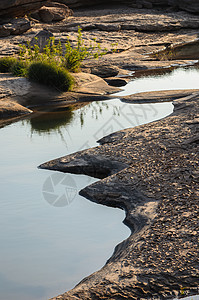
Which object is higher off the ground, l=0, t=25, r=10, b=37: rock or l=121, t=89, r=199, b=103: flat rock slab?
l=0, t=25, r=10, b=37: rock

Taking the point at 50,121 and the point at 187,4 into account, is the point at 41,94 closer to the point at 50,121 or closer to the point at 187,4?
the point at 50,121

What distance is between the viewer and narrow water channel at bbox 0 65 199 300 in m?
3.87

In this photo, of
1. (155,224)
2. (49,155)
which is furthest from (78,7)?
(155,224)

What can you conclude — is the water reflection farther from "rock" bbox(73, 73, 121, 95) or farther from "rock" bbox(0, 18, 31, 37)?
"rock" bbox(0, 18, 31, 37)

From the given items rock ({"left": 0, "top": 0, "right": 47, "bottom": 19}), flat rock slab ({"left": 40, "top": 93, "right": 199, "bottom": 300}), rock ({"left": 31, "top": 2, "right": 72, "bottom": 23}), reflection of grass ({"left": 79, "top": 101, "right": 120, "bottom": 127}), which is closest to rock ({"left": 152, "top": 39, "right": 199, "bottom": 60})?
rock ({"left": 31, "top": 2, "right": 72, "bottom": 23})

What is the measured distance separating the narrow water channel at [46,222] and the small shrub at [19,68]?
3.23m

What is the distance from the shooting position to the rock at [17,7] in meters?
17.9

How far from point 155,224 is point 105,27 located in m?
17.0

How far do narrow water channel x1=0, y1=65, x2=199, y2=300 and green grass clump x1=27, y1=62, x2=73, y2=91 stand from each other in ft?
8.90

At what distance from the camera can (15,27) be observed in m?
17.7

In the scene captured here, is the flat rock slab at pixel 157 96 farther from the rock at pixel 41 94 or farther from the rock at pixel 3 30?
the rock at pixel 3 30

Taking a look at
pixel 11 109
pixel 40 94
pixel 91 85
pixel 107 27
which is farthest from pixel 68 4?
pixel 11 109

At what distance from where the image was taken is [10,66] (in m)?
11.9

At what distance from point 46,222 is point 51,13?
17416 millimetres
